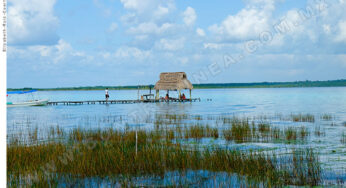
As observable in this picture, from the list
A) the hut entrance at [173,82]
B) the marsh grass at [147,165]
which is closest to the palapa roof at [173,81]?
the hut entrance at [173,82]

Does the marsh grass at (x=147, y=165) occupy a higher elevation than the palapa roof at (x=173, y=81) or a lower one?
lower

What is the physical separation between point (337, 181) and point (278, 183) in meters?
1.49

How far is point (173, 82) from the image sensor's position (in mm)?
45938

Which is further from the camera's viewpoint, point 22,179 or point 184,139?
point 184,139

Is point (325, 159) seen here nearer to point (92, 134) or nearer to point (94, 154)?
point (94, 154)

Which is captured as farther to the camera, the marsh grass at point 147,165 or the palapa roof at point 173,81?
the palapa roof at point 173,81

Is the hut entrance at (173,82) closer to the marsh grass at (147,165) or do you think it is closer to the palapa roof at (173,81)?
the palapa roof at (173,81)

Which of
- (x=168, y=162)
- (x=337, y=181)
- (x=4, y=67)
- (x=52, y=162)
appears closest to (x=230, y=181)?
(x=168, y=162)

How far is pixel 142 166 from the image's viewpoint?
7.91 meters

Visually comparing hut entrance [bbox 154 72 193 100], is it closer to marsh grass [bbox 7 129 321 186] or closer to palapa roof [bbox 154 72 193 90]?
palapa roof [bbox 154 72 193 90]

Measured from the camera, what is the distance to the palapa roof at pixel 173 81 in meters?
45.4

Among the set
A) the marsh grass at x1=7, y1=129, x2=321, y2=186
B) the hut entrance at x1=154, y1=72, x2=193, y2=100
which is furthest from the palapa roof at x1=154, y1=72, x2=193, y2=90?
the marsh grass at x1=7, y1=129, x2=321, y2=186

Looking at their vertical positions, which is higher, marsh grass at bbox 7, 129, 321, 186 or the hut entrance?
the hut entrance

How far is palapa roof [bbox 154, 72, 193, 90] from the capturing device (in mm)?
45372
